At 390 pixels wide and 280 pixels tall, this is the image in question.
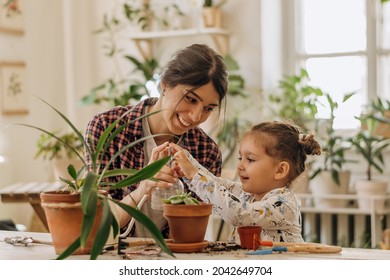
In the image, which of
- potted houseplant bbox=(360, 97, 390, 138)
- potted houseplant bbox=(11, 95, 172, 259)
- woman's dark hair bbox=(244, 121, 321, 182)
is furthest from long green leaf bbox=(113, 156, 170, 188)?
potted houseplant bbox=(360, 97, 390, 138)

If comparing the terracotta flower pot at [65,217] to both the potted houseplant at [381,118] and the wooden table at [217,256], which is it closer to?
the wooden table at [217,256]

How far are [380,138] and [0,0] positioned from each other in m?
2.50

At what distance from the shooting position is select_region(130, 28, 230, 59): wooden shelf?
4914 millimetres

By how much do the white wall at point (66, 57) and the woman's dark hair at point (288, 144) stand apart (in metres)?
2.74

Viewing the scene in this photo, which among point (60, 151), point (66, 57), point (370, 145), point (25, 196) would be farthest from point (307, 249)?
point (66, 57)

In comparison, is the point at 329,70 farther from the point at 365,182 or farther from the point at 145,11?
the point at 145,11

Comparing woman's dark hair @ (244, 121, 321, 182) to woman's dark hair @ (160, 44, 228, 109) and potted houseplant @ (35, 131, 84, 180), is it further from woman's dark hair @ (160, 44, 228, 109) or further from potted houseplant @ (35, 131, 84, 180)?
potted houseplant @ (35, 131, 84, 180)

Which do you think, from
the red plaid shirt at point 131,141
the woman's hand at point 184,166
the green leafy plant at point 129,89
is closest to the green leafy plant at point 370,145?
the green leafy plant at point 129,89

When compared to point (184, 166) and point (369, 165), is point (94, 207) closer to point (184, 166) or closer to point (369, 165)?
point (184, 166)

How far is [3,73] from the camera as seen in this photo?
16.0ft

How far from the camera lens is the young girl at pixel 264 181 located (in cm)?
185

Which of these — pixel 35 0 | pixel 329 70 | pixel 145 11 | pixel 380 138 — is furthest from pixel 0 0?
pixel 380 138

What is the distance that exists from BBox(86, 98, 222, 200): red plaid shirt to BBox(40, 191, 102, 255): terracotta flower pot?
2.34 feet

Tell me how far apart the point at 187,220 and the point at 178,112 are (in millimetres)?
641
